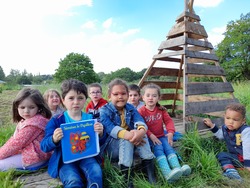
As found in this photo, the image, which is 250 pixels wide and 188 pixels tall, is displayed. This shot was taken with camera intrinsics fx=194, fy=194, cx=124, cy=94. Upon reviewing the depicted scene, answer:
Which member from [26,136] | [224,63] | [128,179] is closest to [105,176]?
[128,179]

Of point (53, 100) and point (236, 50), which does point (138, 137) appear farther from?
point (236, 50)

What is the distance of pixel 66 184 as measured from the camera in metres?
1.92

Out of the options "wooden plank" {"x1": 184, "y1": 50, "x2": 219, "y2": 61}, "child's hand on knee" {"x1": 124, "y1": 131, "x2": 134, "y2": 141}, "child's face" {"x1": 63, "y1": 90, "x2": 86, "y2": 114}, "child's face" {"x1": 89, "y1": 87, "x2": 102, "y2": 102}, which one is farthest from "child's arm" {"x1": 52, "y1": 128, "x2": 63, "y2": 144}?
"wooden plank" {"x1": 184, "y1": 50, "x2": 219, "y2": 61}

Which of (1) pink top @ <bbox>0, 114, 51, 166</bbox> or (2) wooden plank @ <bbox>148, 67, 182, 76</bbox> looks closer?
(1) pink top @ <bbox>0, 114, 51, 166</bbox>

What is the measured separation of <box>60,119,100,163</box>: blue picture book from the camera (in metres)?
2.03

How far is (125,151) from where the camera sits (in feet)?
7.34

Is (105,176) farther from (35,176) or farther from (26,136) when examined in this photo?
(26,136)

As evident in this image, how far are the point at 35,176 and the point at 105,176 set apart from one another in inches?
31.7

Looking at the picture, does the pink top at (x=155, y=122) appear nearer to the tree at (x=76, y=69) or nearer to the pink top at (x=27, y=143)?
the pink top at (x=27, y=143)

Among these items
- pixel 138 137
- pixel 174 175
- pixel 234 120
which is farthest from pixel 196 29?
pixel 174 175

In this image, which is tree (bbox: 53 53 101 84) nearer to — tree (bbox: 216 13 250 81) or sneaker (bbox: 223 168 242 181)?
tree (bbox: 216 13 250 81)

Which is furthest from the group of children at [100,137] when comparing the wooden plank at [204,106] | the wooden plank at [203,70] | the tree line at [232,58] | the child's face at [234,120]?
the tree line at [232,58]

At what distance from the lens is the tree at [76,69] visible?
1316 inches

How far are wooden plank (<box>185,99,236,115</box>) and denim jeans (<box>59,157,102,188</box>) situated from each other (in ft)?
6.76
